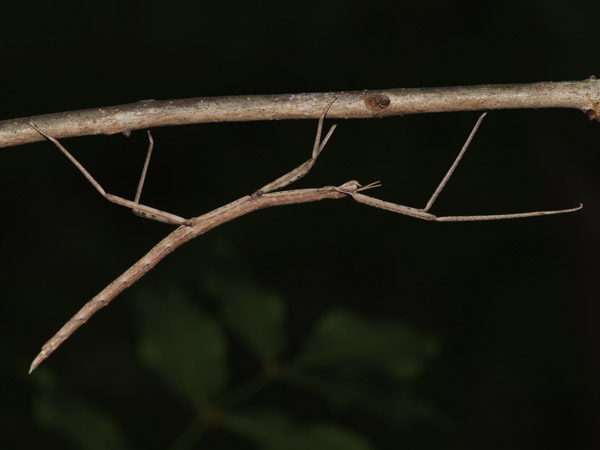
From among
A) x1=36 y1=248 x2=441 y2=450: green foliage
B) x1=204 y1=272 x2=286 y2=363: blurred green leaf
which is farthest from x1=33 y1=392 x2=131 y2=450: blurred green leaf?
x1=204 y1=272 x2=286 y2=363: blurred green leaf

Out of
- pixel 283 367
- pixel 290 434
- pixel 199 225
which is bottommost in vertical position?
pixel 290 434

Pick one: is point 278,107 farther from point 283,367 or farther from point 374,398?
point 374,398

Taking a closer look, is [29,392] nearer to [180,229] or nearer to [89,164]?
[89,164]

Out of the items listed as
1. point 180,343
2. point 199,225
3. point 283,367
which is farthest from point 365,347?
point 199,225

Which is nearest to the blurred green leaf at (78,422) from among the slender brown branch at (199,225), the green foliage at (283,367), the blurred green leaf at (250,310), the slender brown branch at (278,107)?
the green foliage at (283,367)

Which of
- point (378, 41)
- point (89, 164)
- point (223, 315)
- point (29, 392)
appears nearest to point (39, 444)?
point (29, 392)

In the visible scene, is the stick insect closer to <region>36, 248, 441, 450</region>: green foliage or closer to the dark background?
<region>36, 248, 441, 450</region>: green foliage
